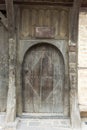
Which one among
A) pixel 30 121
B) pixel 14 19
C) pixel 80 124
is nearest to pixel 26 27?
pixel 14 19

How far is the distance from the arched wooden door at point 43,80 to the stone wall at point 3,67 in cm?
41

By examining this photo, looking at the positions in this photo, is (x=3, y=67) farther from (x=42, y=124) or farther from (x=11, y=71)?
(x=42, y=124)

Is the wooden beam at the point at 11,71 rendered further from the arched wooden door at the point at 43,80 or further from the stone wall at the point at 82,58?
the stone wall at the point at 82,58

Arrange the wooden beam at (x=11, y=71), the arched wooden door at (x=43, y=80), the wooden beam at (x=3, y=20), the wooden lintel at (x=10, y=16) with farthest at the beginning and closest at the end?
1. the arched wooden door at (x=43, y=80)
2. the wooden beam at (x=3, y=20)
3. the wooden beam at (x=11, y=71)
4. the wooden lintel at (x=10, y=16)

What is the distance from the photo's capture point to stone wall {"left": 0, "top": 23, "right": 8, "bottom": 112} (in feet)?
14.4

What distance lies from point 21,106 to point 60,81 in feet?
3.32

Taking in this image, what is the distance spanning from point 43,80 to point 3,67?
0.94 meters

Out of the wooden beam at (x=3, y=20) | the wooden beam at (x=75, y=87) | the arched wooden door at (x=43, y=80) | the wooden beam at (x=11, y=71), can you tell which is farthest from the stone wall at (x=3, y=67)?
the wooden beam at (x=75, y=87)

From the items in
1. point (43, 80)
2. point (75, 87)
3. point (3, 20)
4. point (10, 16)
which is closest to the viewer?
point (10, 16)

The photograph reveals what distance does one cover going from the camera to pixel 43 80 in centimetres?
441

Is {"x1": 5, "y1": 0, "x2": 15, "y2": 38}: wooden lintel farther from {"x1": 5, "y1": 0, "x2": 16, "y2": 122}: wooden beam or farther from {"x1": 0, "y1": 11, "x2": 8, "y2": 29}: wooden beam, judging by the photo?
{"x1": 0, "y1": 11, "x2": 8, "y2": 29}: wooden beam

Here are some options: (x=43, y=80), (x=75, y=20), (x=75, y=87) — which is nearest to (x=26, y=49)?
(x=43, y=80)

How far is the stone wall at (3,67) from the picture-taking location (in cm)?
440

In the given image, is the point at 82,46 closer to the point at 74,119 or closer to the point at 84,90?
the point at 84,90
